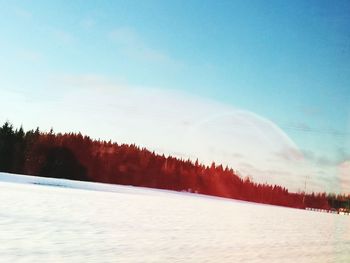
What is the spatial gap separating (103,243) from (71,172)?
3773 centimetres

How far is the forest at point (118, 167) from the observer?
138ft

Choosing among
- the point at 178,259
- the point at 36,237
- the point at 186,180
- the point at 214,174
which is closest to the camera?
the point at 178,259

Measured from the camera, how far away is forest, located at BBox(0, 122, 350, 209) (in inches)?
1660

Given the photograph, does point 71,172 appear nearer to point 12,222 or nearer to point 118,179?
point 118,179

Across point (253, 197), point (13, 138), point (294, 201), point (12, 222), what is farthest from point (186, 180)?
point (12, 222)

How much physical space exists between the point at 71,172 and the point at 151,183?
13798 millimetres

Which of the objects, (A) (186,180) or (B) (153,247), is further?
(A) (186,180)

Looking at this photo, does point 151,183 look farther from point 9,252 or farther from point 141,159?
point 9,252

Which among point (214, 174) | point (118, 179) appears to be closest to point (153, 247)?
point (118, 179)

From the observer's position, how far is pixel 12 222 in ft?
23.9

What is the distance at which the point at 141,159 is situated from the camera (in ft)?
183

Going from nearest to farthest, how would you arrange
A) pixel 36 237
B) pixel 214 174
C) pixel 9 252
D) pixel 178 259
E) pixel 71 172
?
pixel 9 252 < pixel 178 259 < pixel 36 237 < pixel 71 172 < pixel 214 174

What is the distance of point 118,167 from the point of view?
52.0m

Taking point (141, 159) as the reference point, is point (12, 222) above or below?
below
